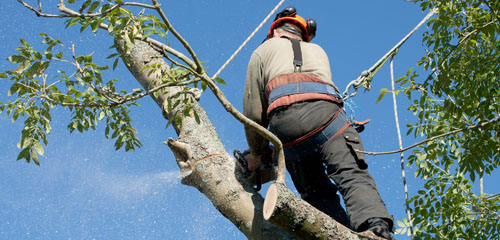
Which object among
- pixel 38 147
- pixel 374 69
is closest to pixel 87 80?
pixel 38 147

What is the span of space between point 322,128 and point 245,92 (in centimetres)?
61

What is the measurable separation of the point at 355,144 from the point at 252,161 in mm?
603

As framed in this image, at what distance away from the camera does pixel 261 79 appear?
13.1 ft

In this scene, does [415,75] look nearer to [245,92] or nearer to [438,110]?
[438,110]

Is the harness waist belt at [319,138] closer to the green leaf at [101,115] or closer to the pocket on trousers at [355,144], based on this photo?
the pocket on trousers at [355,144]

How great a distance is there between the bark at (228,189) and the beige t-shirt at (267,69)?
1.00 feet

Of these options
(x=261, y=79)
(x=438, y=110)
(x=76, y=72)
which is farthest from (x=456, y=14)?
(x=76, y=72)

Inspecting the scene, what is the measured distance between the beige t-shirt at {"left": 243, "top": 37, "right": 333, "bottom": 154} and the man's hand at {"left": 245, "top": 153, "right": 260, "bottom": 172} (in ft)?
0.33

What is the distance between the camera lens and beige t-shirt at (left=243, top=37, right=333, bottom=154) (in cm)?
390

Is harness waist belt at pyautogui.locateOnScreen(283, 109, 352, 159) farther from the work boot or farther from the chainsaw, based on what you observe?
the work boot

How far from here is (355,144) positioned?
356 centimetres

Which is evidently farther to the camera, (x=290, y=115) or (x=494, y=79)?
(x=494, y=79)

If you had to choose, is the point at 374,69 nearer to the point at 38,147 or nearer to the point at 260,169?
the point at 260,169

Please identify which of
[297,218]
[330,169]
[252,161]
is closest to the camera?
[297,218]
